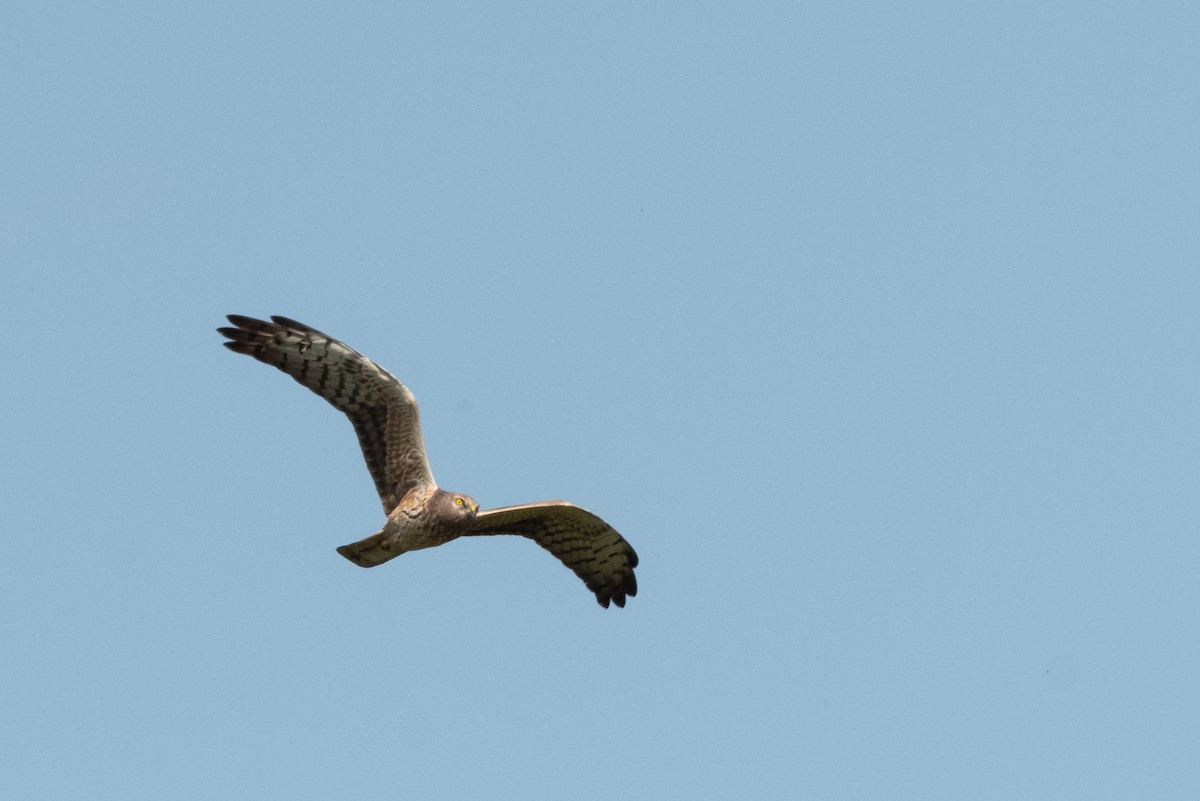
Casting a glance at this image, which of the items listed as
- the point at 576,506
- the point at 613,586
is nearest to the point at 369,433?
the point at 576,506

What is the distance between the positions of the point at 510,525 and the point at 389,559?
1324mm

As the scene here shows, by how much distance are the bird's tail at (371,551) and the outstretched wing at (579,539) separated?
0.79 metres

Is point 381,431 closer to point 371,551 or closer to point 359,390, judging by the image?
point 359,390

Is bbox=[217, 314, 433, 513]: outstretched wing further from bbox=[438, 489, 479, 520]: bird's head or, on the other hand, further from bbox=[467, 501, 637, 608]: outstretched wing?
bbox=[467, 501, 637, 608]: outstretched wing

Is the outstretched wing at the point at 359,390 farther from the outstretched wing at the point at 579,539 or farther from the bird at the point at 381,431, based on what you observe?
the outstretched wing at the point at 579,539

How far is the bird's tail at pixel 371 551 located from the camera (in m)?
16.9

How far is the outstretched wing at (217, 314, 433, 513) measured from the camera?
55.4 feet

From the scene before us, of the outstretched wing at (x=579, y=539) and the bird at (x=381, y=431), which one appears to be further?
the outstretched wing at (x=579, y=539)

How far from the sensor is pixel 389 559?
17125mm

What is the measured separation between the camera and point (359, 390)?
55.8 ft

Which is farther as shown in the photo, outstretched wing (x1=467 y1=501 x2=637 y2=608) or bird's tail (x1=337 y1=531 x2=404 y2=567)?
outstretched wing (x1=467 y1=501 x2=637 y2=608)

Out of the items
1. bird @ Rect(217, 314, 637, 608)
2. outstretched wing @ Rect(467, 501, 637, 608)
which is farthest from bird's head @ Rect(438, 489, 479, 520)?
outstretched wing @ Rect(467, 501, 637, 608)

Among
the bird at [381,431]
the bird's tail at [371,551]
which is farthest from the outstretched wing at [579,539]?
the bird's tail at [371,551]

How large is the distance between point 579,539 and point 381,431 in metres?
2.33
